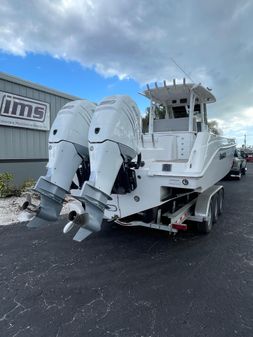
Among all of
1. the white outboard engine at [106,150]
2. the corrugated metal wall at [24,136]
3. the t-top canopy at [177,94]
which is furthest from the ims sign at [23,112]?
the white outboard engine at [106,150]

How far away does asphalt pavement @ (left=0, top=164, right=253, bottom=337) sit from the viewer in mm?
2312

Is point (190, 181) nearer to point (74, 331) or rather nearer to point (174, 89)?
point (74, 331)

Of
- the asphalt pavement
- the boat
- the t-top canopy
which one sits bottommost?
the asphalt pavement

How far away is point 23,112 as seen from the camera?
8656 millimetres

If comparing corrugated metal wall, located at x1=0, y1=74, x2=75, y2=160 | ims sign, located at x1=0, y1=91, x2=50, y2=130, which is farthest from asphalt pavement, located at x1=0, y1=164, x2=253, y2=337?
ims sign, located at x1=0, y1=91, x2=50, y2=130

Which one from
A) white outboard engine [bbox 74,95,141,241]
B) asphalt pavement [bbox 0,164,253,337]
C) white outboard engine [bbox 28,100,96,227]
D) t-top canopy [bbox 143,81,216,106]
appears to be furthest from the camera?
t-top canopy [bbox 143,81,216,106]

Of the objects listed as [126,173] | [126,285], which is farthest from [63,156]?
[126,285]

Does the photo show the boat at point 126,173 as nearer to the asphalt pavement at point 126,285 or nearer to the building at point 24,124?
the asphalt pavement at point 126,285

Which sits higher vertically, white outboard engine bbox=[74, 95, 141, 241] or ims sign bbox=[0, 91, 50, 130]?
ims sign bbox=[0, 91, 50, 130]

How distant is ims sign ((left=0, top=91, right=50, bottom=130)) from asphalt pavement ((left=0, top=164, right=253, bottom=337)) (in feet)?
15.2

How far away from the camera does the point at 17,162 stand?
860 cm

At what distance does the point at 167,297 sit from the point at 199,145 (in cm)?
221

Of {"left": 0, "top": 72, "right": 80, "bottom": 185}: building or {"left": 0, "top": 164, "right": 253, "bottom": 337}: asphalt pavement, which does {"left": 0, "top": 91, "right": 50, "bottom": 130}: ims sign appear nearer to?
{"left": 0, "top": 72, "right": 80, "bottom": 185}: building

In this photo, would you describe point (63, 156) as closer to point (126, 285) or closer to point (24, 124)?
point (126, 285)
